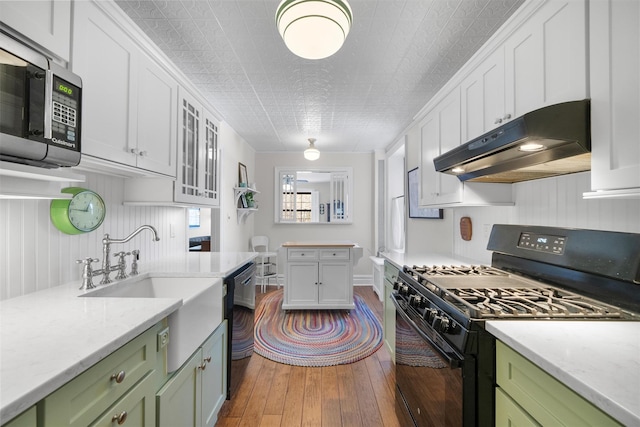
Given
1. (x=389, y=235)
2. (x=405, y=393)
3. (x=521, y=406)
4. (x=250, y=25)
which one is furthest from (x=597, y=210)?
(x=389, y=235)

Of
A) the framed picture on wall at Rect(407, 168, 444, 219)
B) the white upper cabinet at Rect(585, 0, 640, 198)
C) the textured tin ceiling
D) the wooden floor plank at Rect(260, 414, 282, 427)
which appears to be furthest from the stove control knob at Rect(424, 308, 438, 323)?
the framed picture on wall at Rect(407, 168, 444, 219)

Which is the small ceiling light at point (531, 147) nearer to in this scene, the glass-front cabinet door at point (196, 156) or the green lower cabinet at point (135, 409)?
the green lower cabinet at point (135, 409)

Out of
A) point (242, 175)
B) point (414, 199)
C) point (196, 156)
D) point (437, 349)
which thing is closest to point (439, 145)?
point (414, 199)

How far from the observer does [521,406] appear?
867 millimetres

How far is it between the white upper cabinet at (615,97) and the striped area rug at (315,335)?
221 centimetres

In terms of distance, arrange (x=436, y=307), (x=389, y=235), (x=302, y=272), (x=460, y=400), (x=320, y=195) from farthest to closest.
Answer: (x=320, y=195) → (x=389, y=235) → (x=302, y=272) → (x=436, y=307) → (x=460, y=400)

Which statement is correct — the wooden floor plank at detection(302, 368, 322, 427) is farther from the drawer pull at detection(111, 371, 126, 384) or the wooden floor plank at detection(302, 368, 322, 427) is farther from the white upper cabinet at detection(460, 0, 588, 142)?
the white upper cabinet at detection(460, 0, 588, 142)

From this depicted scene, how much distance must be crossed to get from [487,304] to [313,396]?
1479 millimetres

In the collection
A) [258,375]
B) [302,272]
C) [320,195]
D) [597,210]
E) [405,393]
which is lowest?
[258,375]

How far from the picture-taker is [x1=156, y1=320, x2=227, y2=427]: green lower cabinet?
1.12m

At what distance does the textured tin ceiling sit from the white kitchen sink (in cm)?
153

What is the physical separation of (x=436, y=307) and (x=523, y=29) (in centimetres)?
142

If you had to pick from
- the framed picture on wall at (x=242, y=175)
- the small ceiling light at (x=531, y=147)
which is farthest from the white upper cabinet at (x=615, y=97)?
the framed picture on wall at (x=242, y=175)

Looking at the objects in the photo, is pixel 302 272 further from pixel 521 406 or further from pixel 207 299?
pixel 521 406
